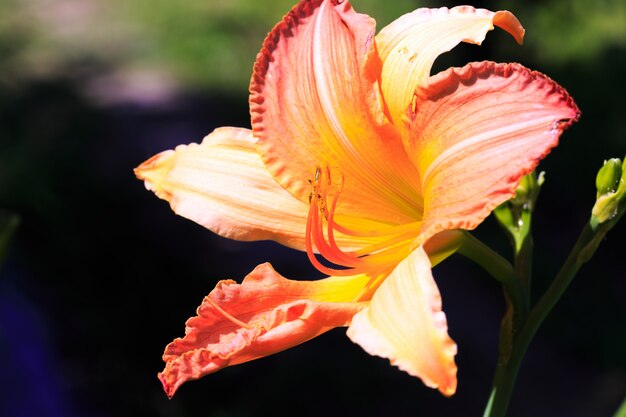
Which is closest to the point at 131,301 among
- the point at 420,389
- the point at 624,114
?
the point at 420,389

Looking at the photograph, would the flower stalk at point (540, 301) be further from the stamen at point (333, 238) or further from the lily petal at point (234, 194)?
the lily petal at point (234, 194)

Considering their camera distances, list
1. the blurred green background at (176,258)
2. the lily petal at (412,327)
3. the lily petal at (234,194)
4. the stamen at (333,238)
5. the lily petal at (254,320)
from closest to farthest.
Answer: the lily petal at (412,327) < the lily petal at (254,320) < the stamen at (333,238) < the lily petal at (234,194) < the blurred green background at (176,258)

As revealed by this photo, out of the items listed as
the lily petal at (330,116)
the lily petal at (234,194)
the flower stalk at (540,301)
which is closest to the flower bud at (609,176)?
the flower stalk at (540,301)

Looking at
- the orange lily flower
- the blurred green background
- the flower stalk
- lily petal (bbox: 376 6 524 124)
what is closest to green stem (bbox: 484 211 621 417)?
the flower stalk

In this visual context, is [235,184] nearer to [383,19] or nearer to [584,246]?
[584,246]

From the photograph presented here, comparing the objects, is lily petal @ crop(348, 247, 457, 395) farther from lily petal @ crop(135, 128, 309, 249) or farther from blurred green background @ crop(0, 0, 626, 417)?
blurred green background @ crop(0, 0, 626, 417)

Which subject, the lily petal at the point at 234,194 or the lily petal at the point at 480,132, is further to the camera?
the lily petal at the point at 234,194
